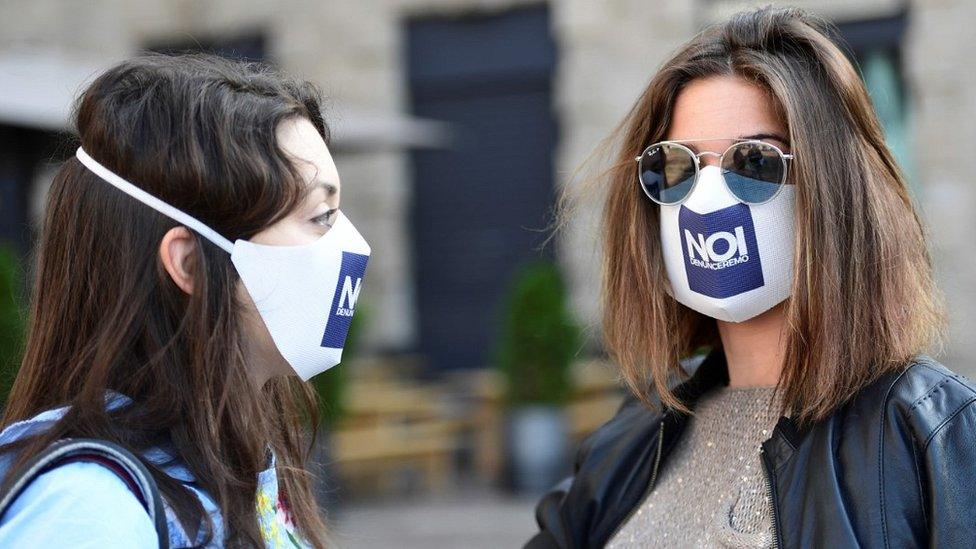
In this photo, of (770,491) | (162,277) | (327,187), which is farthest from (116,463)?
(770,491)

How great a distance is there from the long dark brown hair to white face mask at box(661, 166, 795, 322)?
0.72 metres

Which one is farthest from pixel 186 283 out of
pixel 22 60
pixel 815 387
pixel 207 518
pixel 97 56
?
pixel 97 56

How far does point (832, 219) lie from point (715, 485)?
1.71 feet

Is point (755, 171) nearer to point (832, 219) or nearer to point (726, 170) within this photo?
point (726, 170)

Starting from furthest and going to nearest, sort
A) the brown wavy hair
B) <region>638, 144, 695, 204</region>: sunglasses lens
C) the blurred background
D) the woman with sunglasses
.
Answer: the blurred background < <region>638, 144, 695, 204</region>: sunglasses lens < the brown wavy hair < the woman with sunglasses

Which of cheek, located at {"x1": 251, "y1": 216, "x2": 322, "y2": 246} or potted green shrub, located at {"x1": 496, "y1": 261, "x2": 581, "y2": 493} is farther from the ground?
cheek, located at {"x1": 251, "y1": 216, "x2": 322, "y2": 246}

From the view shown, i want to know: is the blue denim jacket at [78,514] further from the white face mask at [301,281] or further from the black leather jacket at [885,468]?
the black leather jacket at [885,468]

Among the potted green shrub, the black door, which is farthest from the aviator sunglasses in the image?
the black door

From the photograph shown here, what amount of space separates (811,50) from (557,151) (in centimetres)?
810

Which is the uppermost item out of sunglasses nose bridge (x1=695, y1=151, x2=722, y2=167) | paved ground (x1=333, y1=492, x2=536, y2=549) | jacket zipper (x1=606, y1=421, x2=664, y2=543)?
sunglasses nose bridge (x1=695, y1=151, x2=722, y2=167)

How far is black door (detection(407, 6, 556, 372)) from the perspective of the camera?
10164mm

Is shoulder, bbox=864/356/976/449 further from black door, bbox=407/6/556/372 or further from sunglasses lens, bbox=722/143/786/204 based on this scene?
black door, bbox=407/6/556/372

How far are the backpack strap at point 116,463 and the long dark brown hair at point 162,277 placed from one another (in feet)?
0.44

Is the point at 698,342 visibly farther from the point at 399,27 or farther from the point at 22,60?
the point at 399,27
